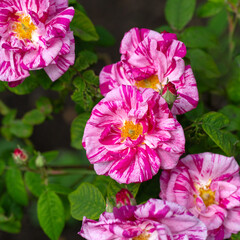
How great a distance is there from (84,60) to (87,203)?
1.52 feet

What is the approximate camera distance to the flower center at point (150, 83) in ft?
3.36

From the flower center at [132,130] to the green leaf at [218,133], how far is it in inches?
7.4

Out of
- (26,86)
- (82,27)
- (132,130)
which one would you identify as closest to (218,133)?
(132,130)

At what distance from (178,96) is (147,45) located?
0.16 m

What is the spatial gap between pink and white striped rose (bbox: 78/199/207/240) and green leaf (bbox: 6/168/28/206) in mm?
695

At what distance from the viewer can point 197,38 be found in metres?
1.37

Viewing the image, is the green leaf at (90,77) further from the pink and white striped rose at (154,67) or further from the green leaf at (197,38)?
the green leaf at (197,38)

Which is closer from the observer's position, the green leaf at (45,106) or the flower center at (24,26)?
the flower center at (24,26)

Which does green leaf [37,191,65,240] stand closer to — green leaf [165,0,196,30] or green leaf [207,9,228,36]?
green leaf [165,0,196,30]

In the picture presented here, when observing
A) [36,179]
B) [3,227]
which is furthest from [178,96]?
[3,227]

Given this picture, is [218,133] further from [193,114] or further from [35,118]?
[35,118]

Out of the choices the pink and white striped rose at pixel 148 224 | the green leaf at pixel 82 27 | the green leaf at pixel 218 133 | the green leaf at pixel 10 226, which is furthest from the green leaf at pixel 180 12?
the green leaf at pixel 10 226

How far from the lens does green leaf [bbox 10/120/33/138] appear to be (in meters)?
1.60

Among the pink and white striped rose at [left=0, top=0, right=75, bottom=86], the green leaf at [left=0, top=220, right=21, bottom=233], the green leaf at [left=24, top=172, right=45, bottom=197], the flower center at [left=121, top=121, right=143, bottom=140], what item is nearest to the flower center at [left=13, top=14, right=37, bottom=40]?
the pink and white striped rose at [left=0, top=0, right=75, bottom=86]
